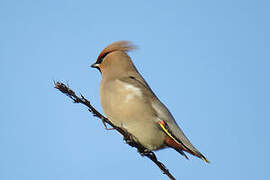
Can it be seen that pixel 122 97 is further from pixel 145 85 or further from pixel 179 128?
pixel 179 128

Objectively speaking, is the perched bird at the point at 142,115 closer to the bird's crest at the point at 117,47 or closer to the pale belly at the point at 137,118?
the pale belly at the point at 137,118

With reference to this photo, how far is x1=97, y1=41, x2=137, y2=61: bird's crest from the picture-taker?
521 cm

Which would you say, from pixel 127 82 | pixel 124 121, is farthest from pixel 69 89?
pixel 127 82

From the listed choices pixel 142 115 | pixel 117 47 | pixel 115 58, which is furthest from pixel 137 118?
pixel 117 47

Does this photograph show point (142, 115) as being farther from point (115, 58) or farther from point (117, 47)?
point (117, 47)

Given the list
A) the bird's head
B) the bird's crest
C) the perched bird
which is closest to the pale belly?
Answer: the perched bird

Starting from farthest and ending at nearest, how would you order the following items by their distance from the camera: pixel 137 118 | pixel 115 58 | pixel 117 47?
pixel 117 47, pixel 115 58, pixel 137 118

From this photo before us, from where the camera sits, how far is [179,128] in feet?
14.3

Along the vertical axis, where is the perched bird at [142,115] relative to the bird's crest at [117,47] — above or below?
below

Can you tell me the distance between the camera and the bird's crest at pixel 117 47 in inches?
205

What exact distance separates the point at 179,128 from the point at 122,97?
76 cm

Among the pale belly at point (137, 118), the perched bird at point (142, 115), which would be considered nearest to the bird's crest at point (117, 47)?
the perched bird at point (142, 115)

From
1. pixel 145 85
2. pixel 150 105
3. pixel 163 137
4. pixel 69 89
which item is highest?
pixel 145 85

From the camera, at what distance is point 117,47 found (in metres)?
5.27
